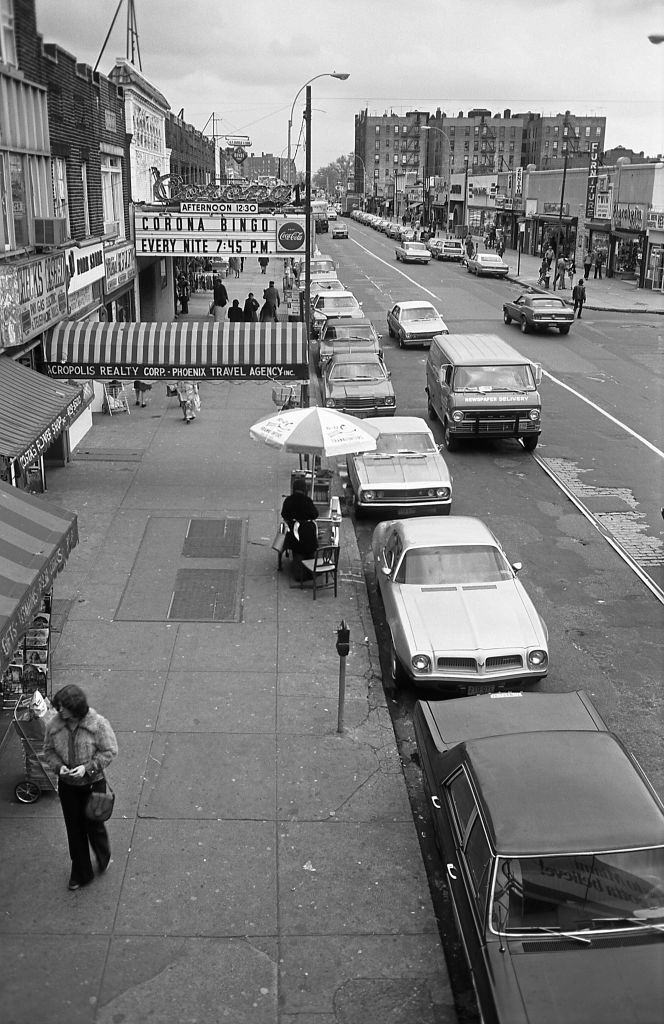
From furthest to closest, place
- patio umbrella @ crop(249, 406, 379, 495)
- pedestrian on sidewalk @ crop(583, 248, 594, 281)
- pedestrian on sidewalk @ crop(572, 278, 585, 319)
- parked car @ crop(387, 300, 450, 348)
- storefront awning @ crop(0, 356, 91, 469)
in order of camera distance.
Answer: pedestrian on sidewalk @ crop(583, 248, 594, 281)
pedestrian on sidewalk @ crop(572, 278, 585, 319)
parked car @ crop(387, 300, 450, 348)
patio umbrella @ crop(249, 406, 379, 495)
storefront awning @ crop(0, 356, 91, 469)

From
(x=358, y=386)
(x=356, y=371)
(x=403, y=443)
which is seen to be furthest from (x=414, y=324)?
(x=403, y=443)

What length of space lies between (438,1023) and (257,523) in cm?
988

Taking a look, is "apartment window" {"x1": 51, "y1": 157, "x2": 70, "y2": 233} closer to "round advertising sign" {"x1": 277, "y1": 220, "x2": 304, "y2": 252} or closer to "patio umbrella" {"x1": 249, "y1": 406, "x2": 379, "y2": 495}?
"patio umbrella" {"x1": 249, "y1": 406, "x2": 379, "y2": 495}

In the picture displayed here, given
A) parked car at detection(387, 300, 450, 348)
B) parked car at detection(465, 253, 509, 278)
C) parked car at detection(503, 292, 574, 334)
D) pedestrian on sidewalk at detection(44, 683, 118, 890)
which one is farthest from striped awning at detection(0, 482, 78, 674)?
parked car at detection(465, 253, 509, 278)

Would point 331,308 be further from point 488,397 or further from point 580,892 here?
point 580,892

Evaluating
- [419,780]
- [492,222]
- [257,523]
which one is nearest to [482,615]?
[419,780]

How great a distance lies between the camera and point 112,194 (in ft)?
78.3

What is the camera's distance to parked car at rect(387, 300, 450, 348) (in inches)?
1250

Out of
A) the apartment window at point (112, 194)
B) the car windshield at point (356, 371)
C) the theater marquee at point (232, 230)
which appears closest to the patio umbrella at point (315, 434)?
the car windshield at point (356, 371)

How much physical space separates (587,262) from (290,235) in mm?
36141

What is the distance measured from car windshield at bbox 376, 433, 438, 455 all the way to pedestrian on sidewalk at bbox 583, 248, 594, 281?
41.5m

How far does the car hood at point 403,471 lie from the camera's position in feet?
49.6

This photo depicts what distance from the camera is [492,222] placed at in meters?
92.6

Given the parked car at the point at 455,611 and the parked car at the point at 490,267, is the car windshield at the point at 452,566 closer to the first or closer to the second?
the parked car at the point at 455,611
